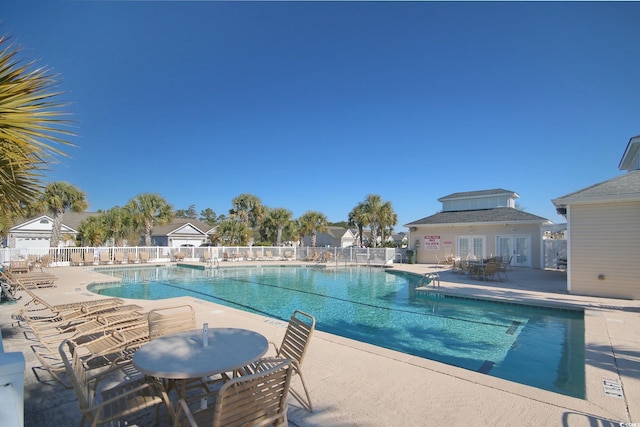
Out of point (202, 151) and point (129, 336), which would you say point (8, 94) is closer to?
point (129, 336)

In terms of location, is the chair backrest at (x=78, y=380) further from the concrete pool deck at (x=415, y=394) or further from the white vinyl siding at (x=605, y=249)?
the white vinyl siding at (x=605, y=249)

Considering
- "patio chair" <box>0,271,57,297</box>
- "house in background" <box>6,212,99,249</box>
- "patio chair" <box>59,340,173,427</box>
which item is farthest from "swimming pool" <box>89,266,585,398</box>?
"house in background" <box>6,212,99,249</box>

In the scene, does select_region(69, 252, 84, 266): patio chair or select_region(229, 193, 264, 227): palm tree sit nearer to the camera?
select_region(69, 252, 84, 266): patio chair

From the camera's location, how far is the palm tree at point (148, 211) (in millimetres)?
25312

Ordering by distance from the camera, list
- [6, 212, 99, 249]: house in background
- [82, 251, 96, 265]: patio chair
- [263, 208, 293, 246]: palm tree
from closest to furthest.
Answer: [82, 251, 96, 265]: patio chair → [6, 212, 99, 249]: house in background → [263, 208, 293, 246]: palm tree

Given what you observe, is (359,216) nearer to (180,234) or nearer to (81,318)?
(180,234)

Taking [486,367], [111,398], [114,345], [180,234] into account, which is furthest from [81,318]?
[180,234]

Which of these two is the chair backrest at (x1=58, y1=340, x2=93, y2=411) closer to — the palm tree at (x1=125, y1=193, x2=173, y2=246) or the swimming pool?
the swimming pool

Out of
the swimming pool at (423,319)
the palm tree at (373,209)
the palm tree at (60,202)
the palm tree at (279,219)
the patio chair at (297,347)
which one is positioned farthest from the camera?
the palm tree at (279,219)

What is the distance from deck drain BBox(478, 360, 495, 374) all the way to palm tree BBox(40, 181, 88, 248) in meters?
25.2

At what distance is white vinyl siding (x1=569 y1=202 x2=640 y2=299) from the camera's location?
969 centimetres

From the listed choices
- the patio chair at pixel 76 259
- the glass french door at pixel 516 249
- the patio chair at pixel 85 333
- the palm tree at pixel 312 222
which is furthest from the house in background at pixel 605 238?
the patio chair at pixel 76 259

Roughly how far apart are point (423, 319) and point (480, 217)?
1495 cm

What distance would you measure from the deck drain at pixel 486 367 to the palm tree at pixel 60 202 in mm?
25195
